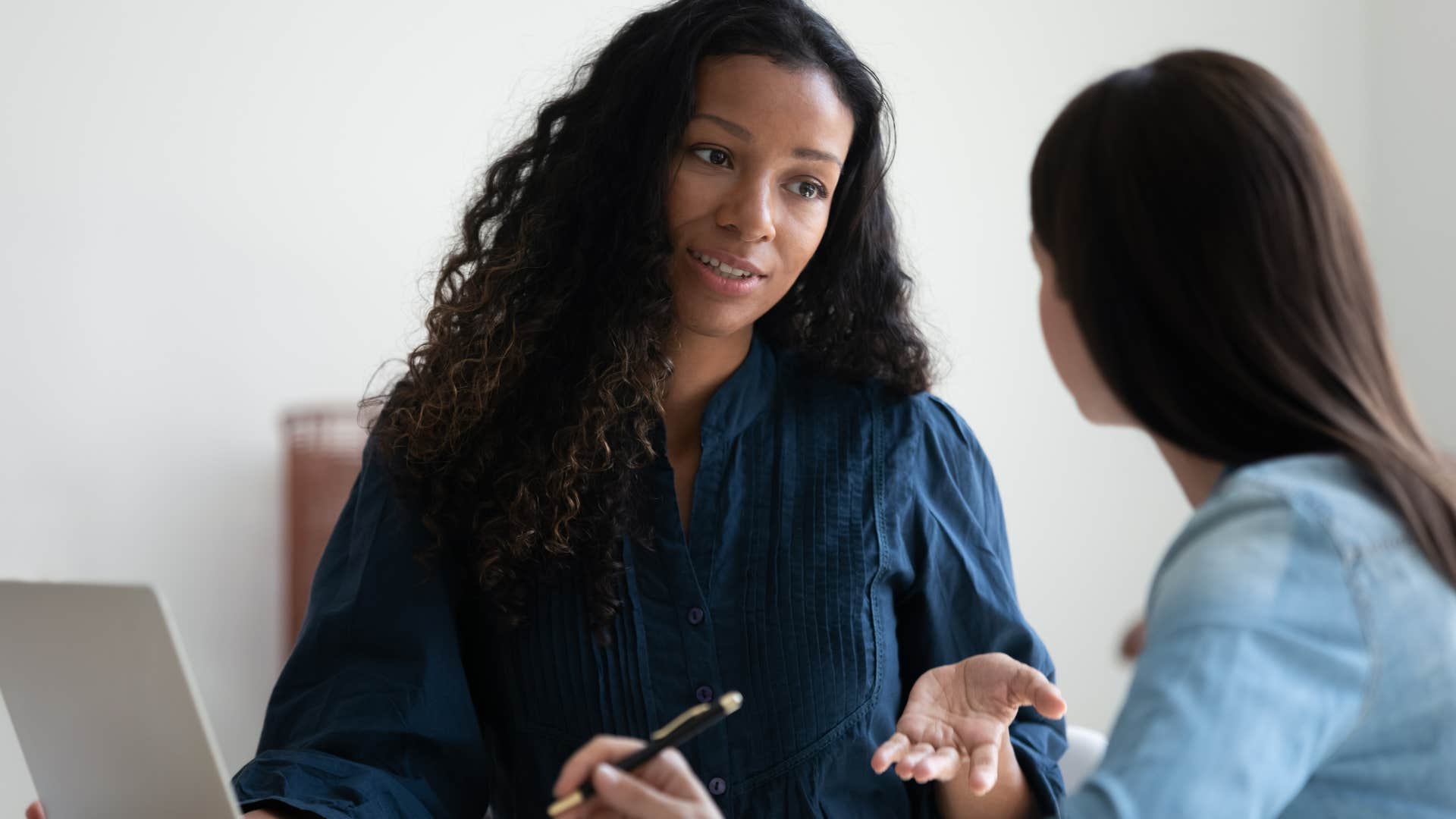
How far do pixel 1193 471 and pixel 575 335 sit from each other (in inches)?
28.3

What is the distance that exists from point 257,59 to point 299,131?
0.15 m

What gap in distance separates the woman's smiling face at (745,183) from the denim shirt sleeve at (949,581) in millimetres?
246

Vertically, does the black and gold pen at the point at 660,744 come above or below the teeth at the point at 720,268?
below

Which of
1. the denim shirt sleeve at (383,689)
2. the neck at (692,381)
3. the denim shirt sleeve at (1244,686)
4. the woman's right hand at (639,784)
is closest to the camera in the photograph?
the denim shirt sleeve at (1244,686)

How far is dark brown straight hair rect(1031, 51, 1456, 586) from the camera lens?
0.87 meters

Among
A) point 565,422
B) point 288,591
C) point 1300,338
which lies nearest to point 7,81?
point 288,591

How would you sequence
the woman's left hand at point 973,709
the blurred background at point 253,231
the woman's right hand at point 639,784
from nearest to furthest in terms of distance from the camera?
the woman's right hand at point 639,784
the woman's left hand at point 973,709
the blurred background at point 253,231

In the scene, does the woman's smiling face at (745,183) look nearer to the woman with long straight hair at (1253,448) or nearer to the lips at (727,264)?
the lips at (727,264)

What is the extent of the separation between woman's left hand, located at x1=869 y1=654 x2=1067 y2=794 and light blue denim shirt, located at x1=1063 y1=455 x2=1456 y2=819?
0.35 m

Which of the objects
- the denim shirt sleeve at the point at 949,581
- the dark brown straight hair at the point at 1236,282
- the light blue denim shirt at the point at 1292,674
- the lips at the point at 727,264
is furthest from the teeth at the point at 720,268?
the light blue denim shirt at the point at 1292,674

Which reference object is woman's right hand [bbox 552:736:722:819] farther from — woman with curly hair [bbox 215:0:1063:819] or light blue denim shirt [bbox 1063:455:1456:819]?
woman with curly hair [bbox 215:0:1063:819]

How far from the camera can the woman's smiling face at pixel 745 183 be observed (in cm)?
140

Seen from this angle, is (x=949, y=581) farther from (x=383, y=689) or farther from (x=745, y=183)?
(x=383, y=689)

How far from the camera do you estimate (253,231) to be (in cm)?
257
